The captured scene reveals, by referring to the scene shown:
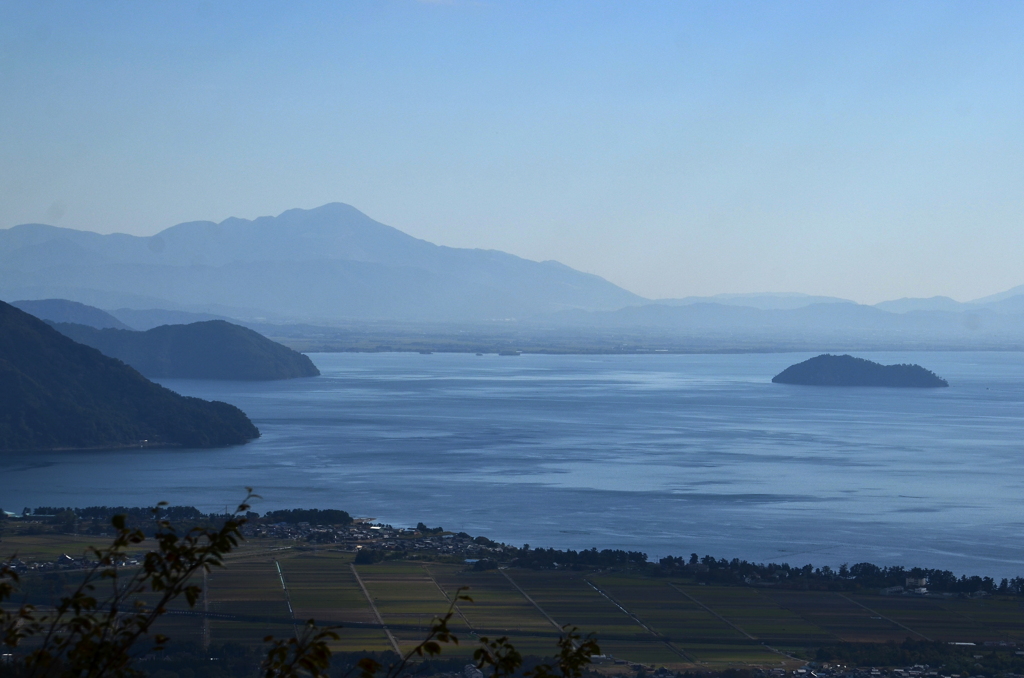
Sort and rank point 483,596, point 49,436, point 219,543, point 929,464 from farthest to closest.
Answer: point 49,436 → point 929,464 → point 483,596 → point 219,543

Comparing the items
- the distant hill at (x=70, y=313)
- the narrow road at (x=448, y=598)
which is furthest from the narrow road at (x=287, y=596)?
the distant hill at (x=70, y=313)

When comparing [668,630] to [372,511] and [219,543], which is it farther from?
[219,543]

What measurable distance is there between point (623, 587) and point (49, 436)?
2832 cm

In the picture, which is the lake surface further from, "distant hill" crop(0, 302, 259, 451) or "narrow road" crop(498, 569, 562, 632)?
"narrow road" crop(498, 569, 562, 632)

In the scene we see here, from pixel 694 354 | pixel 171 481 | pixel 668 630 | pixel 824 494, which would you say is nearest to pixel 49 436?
pixel 171 481

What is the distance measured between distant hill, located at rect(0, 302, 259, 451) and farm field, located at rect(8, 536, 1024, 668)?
2078 cm

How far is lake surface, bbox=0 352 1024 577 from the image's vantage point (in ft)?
80.5

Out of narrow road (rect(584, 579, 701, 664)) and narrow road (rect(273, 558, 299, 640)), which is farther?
narrow road (rect(273, 558, 299, 640))

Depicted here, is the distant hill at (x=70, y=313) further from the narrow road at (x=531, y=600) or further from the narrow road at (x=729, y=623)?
the narrow road at (x=729, y=623)

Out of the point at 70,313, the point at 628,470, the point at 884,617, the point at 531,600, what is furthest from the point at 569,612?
the point at 70,313

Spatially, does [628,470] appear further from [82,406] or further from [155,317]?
[155,317]

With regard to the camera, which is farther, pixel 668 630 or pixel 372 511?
pixel 372 511

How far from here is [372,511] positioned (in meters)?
26.3

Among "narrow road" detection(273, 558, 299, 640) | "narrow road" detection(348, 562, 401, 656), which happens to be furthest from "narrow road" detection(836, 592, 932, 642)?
"narrow road" detection(273, 558, 299, 640)
